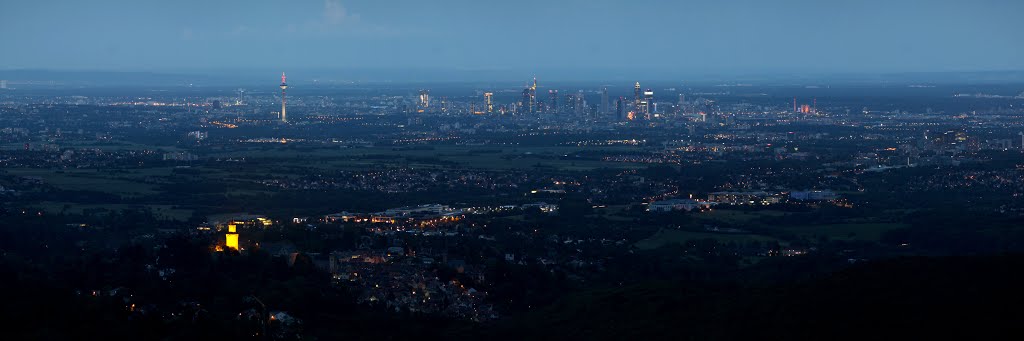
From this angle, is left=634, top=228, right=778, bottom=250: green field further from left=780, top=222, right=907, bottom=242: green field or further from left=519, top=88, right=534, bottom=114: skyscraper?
left=519, top=88, right=534, bottom=114: skyscraper

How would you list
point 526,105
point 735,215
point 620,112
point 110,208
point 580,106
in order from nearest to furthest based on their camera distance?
point 110,208 → point 735,215 → point 620,112 → point 580,106 → point 526,105

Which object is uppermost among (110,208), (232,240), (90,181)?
(232,240)

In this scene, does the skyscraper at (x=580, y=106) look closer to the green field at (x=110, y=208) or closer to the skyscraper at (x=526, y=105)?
the skyscraper at (x=526, y=105)

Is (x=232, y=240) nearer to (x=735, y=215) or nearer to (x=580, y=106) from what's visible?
(x=735, y=215)

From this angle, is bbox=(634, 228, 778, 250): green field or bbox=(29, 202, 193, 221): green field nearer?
bbox=(634, 228, 778, 250): green field

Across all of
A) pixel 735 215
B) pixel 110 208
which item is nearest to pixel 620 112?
pixel 735 215

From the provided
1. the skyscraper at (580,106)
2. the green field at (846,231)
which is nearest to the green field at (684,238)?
the green field at (846,231)

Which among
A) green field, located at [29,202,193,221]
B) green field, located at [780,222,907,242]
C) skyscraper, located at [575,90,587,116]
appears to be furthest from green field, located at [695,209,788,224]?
skyscraper, located at [575,90,587,116]

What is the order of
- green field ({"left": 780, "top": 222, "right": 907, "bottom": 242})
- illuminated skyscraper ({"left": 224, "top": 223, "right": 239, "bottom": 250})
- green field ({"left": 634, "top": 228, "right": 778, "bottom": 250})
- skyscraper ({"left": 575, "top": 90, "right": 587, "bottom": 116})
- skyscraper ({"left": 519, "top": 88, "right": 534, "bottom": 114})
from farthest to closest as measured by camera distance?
skyscraper ({"left": 519, "top": 88, "right": 534, "bottom": 114}), skyscraper ({"left": 575, "top": 90, "right": 587, "bottom": 116}), green field ({"left": 780, "top": 222, "right": 907, "bottom": 242}), green field ({"left": 634, "top": 228, "right": 778, "bottom": 250}), illuminated skyscraper ({"left": 224, "top": 223, "right": 239, "bottom": 250})

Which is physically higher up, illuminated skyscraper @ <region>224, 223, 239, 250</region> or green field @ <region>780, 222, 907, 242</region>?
illuminated skyscraper @ <region>224, 223, 239, 250</region>

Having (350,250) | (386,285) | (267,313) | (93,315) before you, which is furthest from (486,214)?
(93,315)

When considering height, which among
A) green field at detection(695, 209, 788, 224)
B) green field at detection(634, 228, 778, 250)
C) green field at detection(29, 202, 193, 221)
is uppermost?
green field at detection(29, 202, 193, 221)
